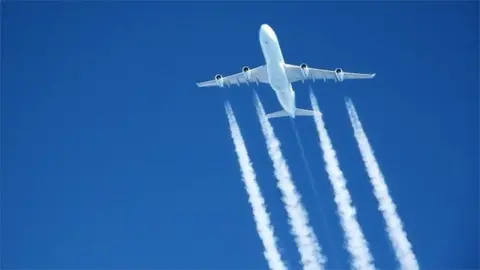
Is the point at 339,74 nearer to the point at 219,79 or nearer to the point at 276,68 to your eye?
the point at 276,68

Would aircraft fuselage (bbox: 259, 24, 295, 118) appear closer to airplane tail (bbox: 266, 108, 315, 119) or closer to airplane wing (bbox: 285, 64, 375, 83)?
airplane wing (bbox: 285, 64, 375, 83)

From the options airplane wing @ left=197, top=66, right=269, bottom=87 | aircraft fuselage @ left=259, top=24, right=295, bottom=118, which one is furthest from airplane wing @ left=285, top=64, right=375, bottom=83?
airplane wing @ left=197, top=66, right=269, bottom=87

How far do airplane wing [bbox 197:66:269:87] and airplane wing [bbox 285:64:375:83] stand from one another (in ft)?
6.72

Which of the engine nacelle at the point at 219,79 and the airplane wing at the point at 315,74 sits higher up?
the engine nacelle at the point at 219,79

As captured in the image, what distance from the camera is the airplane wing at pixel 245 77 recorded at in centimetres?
6100

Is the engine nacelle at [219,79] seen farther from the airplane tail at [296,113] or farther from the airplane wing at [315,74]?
the airplane wing at [315,74]

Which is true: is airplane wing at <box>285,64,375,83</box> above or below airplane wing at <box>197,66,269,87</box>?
below

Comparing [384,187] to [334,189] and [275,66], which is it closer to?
[334,189]

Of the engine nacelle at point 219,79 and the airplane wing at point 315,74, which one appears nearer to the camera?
the airplane wing at point 315,74

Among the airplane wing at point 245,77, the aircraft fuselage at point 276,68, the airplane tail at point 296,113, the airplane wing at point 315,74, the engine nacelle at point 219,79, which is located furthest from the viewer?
the airplane tail at point 296,113

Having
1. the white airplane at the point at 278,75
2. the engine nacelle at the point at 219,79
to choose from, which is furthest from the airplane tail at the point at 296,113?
the engine nacelle at the point at 219,79

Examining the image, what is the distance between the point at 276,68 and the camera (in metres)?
57.5

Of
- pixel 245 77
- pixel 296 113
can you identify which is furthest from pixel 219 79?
pixel 296 113

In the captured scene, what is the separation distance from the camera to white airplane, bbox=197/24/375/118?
2234 inches
